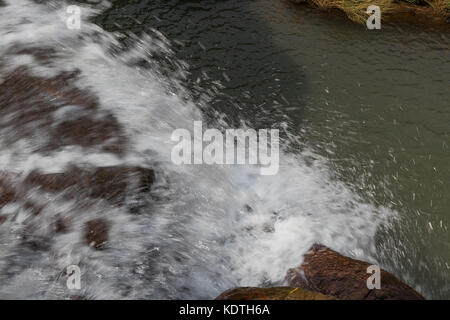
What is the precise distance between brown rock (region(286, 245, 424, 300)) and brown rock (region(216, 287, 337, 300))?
1.29 ft

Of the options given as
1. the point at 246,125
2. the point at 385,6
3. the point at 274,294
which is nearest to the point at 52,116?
the point at 246,125

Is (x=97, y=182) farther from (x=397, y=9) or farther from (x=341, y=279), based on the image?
(x=397, y=9)

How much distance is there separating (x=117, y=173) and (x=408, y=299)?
8.18ft

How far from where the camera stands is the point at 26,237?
12.1 feet

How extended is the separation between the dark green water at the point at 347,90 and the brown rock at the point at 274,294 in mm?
1520

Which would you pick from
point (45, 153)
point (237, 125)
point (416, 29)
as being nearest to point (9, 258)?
point (45, 153)

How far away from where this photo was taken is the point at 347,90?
6.02m

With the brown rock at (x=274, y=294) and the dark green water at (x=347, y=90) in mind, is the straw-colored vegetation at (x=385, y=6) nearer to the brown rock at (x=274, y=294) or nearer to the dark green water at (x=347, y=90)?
the dark green water at (x=347, y=90)

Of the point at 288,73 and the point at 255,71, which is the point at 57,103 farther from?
the point at 288,73

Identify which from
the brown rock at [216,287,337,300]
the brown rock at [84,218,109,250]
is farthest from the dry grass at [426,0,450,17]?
the brown rock at [84,218,109,250]

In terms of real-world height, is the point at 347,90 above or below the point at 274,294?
below

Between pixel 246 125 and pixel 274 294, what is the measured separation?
2741 mm

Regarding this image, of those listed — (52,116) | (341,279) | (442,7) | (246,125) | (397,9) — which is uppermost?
(442,7)

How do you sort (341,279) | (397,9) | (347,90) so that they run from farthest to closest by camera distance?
(397,9) → (347,90) → (341,279)
